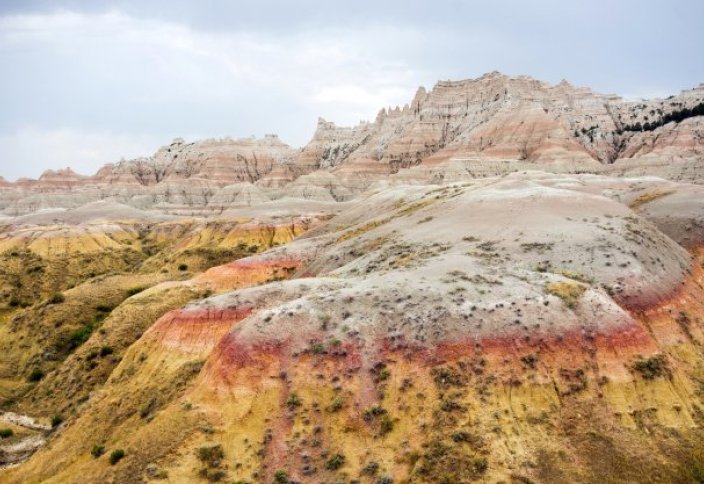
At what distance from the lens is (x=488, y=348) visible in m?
22.0

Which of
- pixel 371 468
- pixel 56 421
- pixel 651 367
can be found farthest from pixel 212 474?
pixel 56 421

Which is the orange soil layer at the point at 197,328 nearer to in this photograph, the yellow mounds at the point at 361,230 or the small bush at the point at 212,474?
the small bush at the point at 212,474

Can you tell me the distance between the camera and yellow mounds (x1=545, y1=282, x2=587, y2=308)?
79.5 ft

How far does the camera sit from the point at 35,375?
42531 mm

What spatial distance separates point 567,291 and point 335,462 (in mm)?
13693

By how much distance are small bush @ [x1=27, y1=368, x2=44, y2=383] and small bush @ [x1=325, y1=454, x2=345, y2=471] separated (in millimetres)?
33939

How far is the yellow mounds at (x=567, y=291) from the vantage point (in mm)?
24234

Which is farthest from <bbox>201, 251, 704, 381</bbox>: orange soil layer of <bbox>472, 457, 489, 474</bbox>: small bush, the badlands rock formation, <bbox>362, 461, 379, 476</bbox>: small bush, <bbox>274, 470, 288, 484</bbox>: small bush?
<bbox>274, 470, 288, 484</bbox>: small bush

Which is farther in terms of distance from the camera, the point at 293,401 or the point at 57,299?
the point at 57,299

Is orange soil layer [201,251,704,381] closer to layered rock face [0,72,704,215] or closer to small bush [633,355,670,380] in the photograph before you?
small bush [633,355,670,380]

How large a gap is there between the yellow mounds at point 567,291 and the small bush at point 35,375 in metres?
40.3

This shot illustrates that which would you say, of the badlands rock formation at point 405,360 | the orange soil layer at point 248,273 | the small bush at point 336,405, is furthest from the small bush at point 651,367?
the orange soil layer at point 248,273

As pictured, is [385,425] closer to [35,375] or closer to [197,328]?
[197,328]

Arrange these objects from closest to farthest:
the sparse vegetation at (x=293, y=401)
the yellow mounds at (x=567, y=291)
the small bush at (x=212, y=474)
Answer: the small bush at (x=212, y=474) < the sparse vegetation at (x=293, y=401) < the yellow mounds at (x=567, y=291)
